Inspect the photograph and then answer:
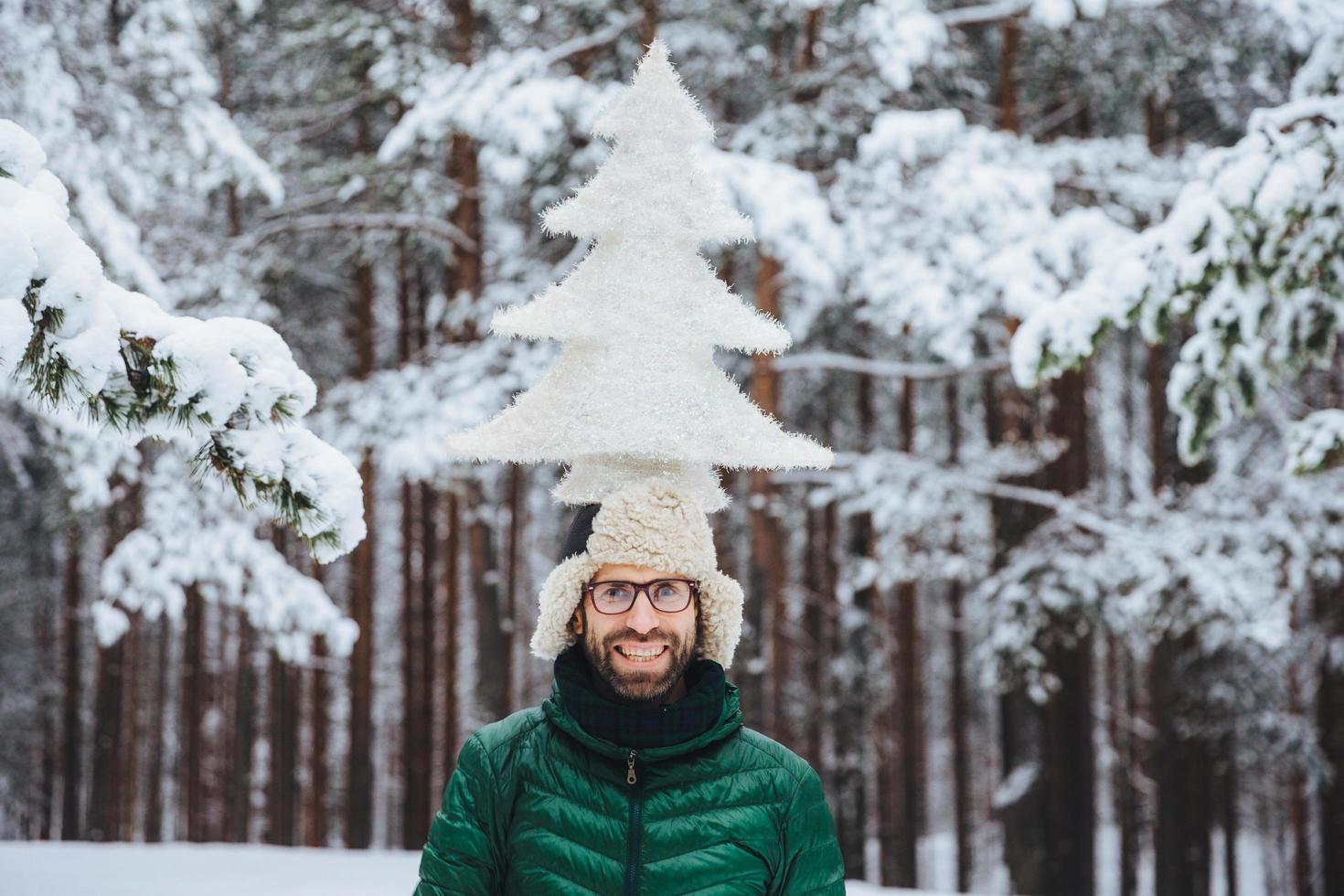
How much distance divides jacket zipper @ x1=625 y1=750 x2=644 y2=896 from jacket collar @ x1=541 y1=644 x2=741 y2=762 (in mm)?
41

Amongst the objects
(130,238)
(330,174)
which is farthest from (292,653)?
(330,174)

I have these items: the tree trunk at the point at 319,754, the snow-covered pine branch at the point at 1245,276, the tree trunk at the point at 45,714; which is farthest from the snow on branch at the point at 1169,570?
the tree trunk at the point at 45,714

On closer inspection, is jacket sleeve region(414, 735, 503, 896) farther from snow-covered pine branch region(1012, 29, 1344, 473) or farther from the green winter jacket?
snow-covered pine branch region(1012, 29, 1344, 473)

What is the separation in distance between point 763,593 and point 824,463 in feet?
26.5

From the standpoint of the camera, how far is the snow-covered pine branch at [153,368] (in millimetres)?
2818

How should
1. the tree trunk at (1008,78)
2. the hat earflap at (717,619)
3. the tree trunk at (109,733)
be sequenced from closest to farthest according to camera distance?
the hat earflap at (717,619) < the tree trunk at (1008,78) < the tree trunk at (109,733)

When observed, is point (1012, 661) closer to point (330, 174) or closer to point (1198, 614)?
point (1198, 614)

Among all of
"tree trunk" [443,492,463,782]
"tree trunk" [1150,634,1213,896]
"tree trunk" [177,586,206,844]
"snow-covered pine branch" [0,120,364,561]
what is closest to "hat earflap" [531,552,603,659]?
"snow-covered pine branch" [0,120,364,561]

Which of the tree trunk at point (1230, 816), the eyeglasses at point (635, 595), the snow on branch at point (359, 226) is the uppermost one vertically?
the snow on branch at point (359, 226)

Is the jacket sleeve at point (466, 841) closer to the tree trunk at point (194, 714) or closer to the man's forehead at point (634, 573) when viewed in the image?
the man's forehead at point (634, 573)

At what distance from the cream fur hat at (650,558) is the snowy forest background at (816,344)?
66 cm

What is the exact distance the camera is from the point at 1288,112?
5.38 m

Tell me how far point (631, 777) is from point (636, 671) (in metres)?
0.22

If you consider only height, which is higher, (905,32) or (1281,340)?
(905,32)
